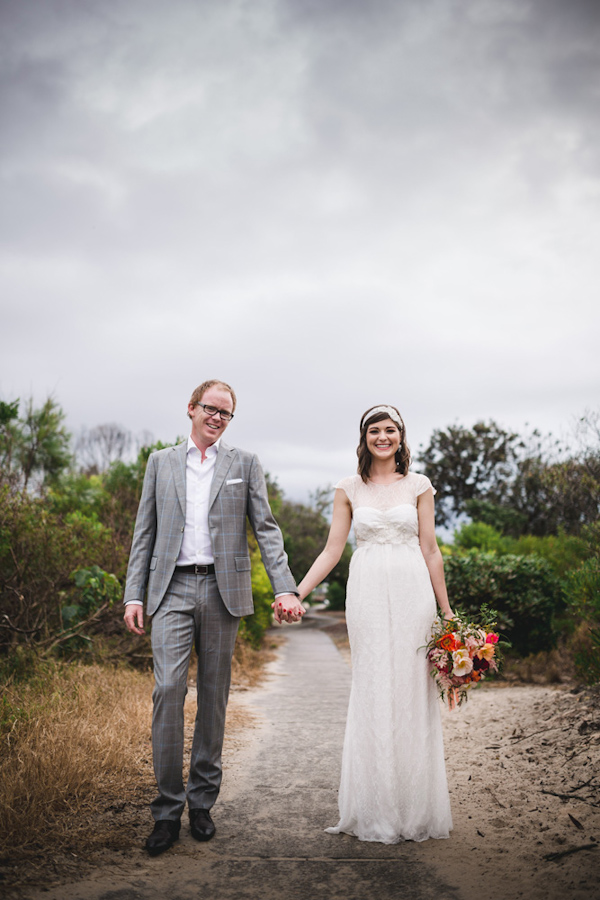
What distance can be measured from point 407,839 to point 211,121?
31.2 ft

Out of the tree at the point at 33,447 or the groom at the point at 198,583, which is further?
the tree at the point at 33,447

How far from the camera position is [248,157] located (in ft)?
34.3

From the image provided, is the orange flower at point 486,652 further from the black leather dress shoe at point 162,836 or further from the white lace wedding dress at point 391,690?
the black leather dress shoe at point 162,836

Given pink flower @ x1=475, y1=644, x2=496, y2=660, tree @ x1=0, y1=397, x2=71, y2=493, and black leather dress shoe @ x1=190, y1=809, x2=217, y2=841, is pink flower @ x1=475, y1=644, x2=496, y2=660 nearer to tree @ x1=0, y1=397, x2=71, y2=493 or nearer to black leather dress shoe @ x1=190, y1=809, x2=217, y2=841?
black leather dress shoe @ x1=190, y1=809, x2=217, y2=841

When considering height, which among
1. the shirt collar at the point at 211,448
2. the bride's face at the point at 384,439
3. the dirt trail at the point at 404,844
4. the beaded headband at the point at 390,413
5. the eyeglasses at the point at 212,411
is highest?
the beaded headband at the point at 390,413

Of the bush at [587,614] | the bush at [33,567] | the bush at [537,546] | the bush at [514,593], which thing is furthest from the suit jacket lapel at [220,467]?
the bush at [537,546]

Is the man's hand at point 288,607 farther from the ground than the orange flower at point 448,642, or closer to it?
farther from the ground

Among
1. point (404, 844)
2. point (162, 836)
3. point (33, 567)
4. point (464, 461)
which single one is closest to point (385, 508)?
point (404, 844)

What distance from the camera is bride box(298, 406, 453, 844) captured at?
3.53 m

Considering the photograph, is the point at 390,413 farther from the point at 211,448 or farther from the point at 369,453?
the point at 211,448

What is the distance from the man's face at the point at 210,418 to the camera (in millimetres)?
3902

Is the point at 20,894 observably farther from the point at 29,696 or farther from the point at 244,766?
A: the point at 29,696

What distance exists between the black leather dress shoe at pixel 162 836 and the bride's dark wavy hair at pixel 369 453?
2.24 metres

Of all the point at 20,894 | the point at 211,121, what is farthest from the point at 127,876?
the point at 211,121
